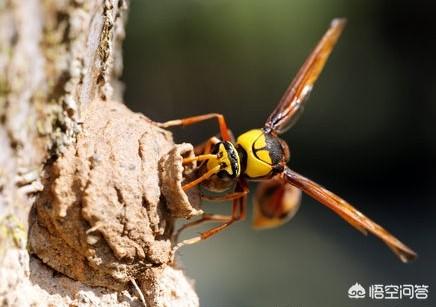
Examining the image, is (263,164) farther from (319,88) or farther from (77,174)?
(319,88)

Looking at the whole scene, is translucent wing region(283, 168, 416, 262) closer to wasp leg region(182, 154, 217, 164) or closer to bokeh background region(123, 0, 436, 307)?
wasp leg region(182, 154, 217, 164)

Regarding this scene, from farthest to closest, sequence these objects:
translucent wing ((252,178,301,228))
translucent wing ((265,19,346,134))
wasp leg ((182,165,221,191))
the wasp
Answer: translucent wing ((252,178,301,228))
translucent wing ((265,19,346,134))
the wasp
wasp leg ((182,165,221,191))

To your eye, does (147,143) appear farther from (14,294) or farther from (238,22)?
(238,22)

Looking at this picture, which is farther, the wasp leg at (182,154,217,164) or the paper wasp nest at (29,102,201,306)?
the wasp leg at (182,154,217,164)

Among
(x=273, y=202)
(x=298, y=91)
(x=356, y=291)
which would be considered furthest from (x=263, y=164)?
(x=356, y=291)

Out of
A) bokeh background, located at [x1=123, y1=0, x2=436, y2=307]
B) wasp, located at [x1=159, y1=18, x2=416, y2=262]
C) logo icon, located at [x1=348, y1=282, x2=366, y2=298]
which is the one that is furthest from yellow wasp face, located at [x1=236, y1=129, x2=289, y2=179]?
bokeh background, located at [x1=123, y1=0, x2=436, y2=307]

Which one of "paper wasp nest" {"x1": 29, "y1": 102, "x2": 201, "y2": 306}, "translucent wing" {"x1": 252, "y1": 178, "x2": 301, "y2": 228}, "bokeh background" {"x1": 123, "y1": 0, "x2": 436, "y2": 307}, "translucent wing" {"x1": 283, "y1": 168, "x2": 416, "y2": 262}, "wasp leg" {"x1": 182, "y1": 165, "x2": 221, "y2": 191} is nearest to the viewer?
"paper wasp nest" {"x1": 29, "y1": 102, "x2": 201, "y2": 306}

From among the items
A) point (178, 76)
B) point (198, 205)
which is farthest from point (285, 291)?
point (198, 205)
